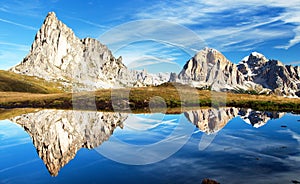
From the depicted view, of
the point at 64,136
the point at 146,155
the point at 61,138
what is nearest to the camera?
the point at 146,155

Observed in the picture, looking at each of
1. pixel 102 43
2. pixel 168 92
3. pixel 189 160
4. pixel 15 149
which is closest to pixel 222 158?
pixel 189 160

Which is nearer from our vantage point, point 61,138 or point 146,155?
point 146,155

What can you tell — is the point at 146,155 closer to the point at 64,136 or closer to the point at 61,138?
the point at 61,138

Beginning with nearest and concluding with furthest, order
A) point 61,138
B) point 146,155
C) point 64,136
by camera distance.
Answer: point 146,155, point 61,138, point 64,136

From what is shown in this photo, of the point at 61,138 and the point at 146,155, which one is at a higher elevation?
the point at 61,138

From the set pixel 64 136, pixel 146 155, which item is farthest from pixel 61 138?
pixel 146 155

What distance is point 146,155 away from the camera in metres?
27.1

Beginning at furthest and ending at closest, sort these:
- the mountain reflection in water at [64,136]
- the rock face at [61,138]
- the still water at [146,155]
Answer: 1. the mountain reflection in water at [64,136]
2. the rock face at [61,138]
3. the still water at [146,155]

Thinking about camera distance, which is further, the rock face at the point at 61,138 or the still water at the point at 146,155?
the rock face at the point at 61,138

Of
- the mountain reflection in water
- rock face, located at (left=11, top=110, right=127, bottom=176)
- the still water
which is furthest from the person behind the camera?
the mountain reflection in water

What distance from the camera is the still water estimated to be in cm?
2228

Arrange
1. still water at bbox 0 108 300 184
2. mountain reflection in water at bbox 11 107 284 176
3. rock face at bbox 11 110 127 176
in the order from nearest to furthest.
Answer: still water at bbox 0 108 300 184 < rock face at bbox 11 110 127 176 < mountain reflection in water at bbox 11 107 284 176

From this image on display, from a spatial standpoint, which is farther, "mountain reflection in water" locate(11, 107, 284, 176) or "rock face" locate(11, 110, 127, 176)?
"mountain reflection in water" locate(11, 107, 284, 176)

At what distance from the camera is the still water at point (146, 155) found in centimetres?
2228
